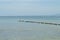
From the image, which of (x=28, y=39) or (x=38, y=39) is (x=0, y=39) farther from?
(x=38, y=39)

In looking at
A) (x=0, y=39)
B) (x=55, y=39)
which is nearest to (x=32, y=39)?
(x=55, y=39)

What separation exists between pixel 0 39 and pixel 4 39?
10cm

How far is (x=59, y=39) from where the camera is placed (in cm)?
345

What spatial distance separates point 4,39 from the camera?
349 centimetres

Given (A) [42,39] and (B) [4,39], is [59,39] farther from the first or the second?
(B) [4,39]

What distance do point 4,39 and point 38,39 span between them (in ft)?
2.91

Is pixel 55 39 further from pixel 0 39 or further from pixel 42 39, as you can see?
pixel 0 39

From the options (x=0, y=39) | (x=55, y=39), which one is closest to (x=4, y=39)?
(x=0, y=39)

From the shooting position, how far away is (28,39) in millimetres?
3553

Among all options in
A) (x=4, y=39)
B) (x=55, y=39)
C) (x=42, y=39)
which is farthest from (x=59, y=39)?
(x=4, y=39)

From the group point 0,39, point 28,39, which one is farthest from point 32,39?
point 0,39

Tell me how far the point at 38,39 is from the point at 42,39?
109 millimetres

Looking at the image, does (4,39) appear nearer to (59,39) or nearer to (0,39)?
(0,39)

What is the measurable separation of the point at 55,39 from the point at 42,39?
34cm
